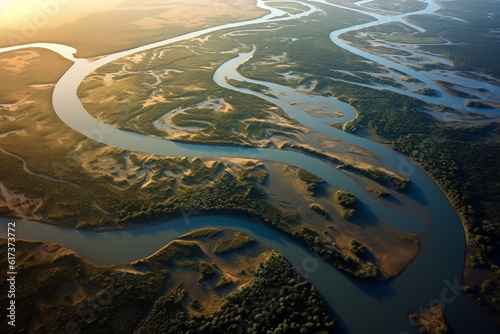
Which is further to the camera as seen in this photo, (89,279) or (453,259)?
(453,259)

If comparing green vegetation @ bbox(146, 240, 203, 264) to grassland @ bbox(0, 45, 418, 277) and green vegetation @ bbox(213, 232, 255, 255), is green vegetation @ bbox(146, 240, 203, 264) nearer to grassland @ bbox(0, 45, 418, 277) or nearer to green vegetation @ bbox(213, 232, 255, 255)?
green vegetation @ bbox(213, 232, 255, 255)

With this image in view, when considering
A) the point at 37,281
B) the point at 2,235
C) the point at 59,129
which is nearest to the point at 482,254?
the point at 37,281

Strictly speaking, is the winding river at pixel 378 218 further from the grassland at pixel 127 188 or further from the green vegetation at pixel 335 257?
the grassland at pixel 127 188

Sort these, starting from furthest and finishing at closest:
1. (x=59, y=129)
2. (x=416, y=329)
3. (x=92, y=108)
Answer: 1. (x=92, y=108)
2. (x=59, y=129)
3. (x=416, y=329)

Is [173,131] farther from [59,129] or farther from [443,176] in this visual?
[443,176]

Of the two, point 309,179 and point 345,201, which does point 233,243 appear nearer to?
point 309,179

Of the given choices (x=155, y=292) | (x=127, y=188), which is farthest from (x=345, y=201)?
(x=127, y=188)

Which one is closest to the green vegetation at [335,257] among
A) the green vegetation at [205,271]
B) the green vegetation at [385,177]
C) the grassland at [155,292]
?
the grassland at [155,292]
